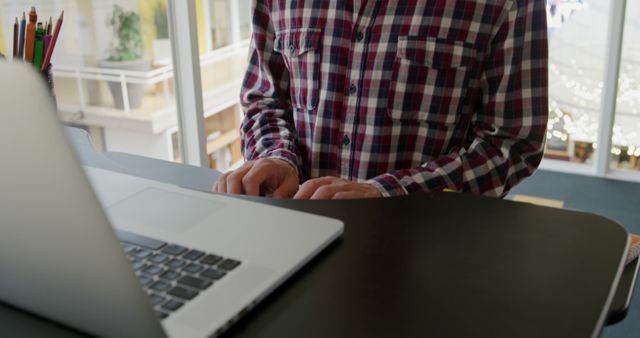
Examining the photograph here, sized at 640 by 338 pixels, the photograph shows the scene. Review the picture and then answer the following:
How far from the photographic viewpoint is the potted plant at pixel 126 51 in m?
2.52

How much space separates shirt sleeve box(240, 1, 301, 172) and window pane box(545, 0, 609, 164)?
2.50 meters

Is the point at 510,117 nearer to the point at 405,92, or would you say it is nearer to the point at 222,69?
the point at 405,92

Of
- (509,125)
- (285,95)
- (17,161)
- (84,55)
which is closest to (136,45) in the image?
(84,55)

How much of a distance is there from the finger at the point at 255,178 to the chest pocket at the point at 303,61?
343 mm

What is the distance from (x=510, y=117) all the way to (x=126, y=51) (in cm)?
192

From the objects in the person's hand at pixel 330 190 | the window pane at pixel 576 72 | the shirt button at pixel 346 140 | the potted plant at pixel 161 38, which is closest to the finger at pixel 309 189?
the person's hand at pixel 330 190

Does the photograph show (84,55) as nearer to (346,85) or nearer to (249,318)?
(346,85)

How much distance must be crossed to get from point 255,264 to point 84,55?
83.7 inches

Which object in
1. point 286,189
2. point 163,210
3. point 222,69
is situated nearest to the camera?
point 163,210

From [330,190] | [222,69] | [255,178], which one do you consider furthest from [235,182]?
[222,69]

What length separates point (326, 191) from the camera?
82 cm

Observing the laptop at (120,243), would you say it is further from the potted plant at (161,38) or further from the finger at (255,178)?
the potted plant at (161,38)

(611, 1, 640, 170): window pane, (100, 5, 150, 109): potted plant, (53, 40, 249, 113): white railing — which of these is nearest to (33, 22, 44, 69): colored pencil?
(53, 40, 249, 113): white railing

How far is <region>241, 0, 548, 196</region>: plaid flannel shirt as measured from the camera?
1.07 metres
